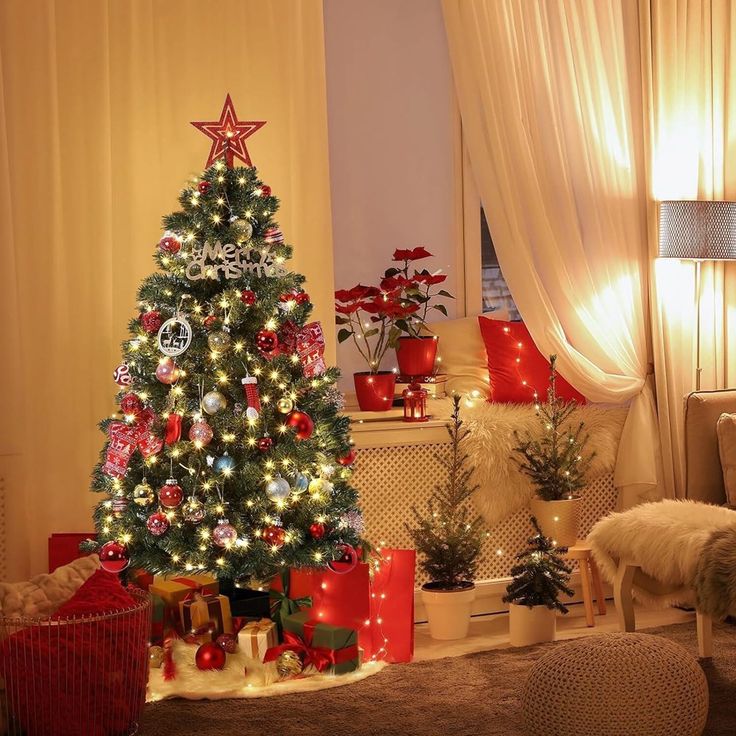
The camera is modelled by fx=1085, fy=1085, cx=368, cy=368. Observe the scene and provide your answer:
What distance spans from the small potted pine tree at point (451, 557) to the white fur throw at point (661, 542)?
1.53 feet

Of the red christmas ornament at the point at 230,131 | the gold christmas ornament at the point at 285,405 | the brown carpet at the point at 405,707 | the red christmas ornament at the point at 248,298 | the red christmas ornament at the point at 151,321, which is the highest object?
the red christmas ornament at the point at 230,131

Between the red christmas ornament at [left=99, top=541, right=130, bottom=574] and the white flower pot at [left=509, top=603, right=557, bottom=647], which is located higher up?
the red christmas ornament at [left=99, top=541, right=130, bottom=574]

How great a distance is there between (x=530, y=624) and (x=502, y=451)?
0.69 metres

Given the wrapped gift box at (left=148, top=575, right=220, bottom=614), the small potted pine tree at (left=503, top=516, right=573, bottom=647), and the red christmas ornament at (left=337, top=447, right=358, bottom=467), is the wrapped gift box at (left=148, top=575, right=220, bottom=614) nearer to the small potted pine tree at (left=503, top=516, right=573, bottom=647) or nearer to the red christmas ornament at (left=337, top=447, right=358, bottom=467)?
the red christmas ornament at (left=337, top=447, right=358, bottom=467)

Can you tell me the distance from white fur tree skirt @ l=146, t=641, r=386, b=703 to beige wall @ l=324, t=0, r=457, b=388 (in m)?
1.53

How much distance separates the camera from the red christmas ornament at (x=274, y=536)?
322 cm

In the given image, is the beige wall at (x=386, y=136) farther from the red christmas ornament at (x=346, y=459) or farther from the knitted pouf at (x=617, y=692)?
the knitted pouf at (x=617, y=692)

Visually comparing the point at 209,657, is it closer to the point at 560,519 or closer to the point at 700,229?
the point at 560,519

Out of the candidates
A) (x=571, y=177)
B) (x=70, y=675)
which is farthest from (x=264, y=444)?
Result: (x=571, y=177)

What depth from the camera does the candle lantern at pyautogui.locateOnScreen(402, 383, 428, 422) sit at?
13.4 ft

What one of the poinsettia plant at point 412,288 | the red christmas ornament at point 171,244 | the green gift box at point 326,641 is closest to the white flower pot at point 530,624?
the green gift box at point 326,641

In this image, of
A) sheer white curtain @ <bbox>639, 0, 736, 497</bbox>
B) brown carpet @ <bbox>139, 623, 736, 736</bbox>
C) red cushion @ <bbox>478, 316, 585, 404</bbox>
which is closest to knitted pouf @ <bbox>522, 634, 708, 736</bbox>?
brown carpet @ <bbox>139, 623, 736, 736</bbox>

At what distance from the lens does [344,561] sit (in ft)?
11.0

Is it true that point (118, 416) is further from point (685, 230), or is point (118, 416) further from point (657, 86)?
point (657, 86)
